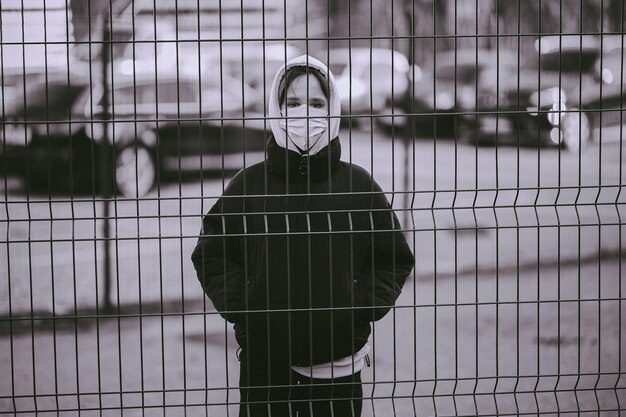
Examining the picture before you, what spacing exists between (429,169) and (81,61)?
5.51 m

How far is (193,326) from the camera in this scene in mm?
7062

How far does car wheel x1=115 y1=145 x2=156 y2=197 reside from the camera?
19.4 ft

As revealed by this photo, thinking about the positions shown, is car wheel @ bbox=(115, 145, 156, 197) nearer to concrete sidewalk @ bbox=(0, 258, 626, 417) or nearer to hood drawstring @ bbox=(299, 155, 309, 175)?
concrete sidewalk @ bbox=(0, 258, 626, 417)

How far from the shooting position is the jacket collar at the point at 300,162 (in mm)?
3217

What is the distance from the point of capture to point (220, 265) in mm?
3232

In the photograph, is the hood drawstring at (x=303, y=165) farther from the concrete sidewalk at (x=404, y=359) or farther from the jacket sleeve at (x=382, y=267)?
the concrete sidewalk at (x=404, y=359)

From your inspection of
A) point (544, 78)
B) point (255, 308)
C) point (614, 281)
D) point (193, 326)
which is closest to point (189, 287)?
point (193, 326)

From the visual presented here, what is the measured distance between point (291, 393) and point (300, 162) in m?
0.88

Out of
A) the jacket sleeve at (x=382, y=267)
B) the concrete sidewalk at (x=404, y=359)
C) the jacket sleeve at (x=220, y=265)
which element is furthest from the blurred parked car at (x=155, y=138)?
the jacket sleeve at (x=382, y=267)

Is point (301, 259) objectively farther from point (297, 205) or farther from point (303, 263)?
point (297, 205)

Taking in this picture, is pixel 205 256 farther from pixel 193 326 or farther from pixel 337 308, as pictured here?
pixel 193 326

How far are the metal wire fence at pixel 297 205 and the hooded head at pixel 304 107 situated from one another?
0.01 metres

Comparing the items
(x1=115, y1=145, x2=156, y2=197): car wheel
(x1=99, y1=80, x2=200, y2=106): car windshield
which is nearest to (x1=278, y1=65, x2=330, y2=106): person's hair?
(x1=115, y1=145, x2=156, y2=197): car wheel

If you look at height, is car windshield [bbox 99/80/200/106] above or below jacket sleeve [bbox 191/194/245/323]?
above
